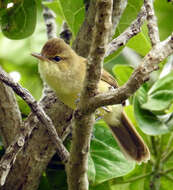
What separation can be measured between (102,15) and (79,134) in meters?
0.56

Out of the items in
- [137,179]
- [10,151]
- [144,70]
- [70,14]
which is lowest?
[137,179]

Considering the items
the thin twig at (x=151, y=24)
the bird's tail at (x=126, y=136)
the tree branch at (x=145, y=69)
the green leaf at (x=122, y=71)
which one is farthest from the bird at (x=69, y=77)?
the tree branch at (x=145, y=69)

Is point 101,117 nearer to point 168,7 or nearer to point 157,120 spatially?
point 157,120

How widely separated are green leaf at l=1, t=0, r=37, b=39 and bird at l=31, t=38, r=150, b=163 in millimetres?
227

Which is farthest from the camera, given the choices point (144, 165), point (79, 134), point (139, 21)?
point (144, 165)

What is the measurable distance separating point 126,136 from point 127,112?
18 cm

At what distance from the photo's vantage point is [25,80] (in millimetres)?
3324

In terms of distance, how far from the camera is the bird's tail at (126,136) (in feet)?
9.80

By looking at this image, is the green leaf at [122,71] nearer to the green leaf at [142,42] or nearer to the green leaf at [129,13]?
the green leaf at [142,42]

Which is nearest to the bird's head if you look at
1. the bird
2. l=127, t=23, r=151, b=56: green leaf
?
the bird

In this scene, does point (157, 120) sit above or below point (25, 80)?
below

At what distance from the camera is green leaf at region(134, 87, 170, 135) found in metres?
2.83

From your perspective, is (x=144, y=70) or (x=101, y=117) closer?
(x=144, y=70)

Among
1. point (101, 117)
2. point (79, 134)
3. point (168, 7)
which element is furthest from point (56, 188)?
point (168, 7)
